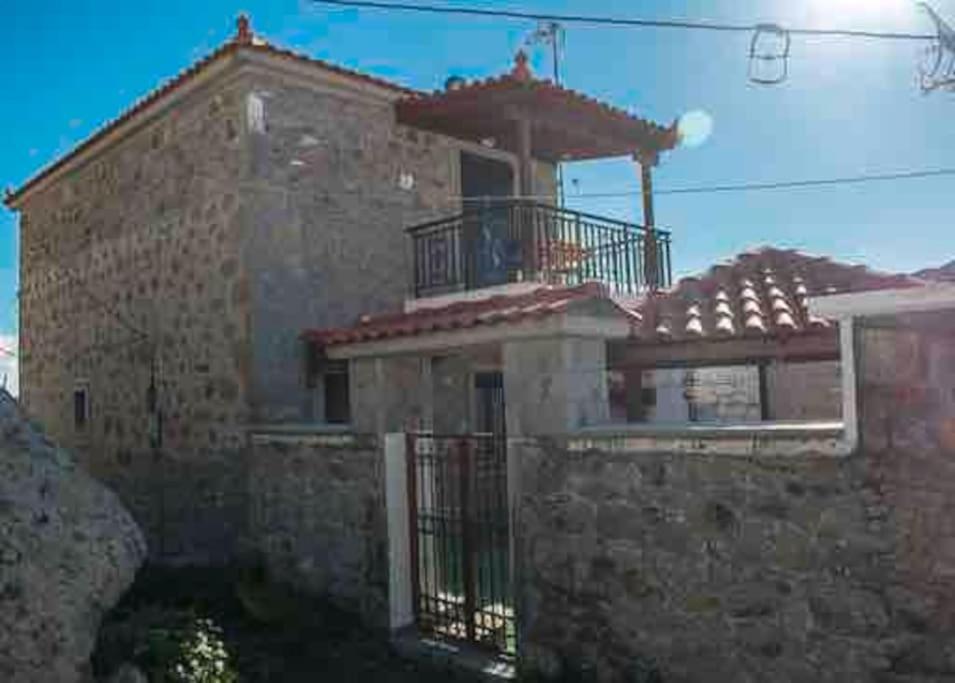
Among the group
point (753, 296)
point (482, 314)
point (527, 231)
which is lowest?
point (482, 314)

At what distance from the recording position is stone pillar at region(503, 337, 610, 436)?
5.55 metres

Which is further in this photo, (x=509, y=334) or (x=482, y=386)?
(x=482, y=386)

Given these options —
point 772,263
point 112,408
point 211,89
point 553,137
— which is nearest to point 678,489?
point 772,263

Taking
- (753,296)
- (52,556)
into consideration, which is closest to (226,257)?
(52,556)

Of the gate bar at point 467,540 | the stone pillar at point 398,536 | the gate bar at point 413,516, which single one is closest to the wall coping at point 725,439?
the gate bar at point 467,540

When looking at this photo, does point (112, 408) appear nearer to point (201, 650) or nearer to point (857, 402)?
point (201, 650)

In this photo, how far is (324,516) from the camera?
301 inches

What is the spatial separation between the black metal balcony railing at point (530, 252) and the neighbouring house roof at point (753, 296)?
221 centimetres

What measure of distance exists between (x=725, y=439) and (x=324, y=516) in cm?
446

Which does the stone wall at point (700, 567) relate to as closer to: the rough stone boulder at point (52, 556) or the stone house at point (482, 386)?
the stone house at point (482, 386)

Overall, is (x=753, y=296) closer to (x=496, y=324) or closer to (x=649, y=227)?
(x=496, y=324)

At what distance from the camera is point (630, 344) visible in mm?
6086

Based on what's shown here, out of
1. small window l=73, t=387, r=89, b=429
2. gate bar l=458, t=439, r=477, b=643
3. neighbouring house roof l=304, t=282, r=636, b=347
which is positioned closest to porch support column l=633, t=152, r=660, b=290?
neighbouring house roof l=304, t=282, r=636, b=347

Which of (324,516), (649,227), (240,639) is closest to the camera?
(240,639)
